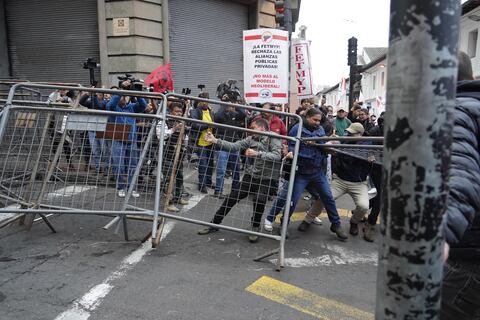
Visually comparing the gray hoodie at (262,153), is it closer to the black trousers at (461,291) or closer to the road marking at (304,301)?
the road marking at (304,301)

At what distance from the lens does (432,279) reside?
1123mm

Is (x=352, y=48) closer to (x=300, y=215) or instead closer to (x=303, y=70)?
(x=303, y=70)

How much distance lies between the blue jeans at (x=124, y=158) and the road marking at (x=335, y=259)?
6.34 ft

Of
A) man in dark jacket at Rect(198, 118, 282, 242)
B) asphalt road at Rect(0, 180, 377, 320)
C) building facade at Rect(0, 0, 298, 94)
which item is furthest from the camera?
building facade at Rect(0, 0, 298, 94)

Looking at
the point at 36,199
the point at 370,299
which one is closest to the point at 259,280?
the point at 370,299

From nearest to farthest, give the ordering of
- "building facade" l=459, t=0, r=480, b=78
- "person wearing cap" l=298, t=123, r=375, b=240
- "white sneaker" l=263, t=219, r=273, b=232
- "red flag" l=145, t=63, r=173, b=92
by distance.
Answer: "white sneaker" l=263, t=219, r=273, b=232 < "person wearing cap" l=298, t=123, r=375, b=240 < "red flag" l=145, t=63, r=173, b=92 < "building facade" l=459, t=0, r=480, b=78

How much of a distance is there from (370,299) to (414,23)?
9.94 ft

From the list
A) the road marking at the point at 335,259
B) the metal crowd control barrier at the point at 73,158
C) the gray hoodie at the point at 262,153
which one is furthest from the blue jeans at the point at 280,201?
the metal crowd control barrier at the point at 73,158

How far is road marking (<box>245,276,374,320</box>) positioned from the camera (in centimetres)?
322

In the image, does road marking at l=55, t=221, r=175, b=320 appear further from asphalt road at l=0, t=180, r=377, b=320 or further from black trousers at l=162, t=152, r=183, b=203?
black trousers at l=162, t=152, r=183, b=203

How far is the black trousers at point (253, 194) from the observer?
4750 millimetres

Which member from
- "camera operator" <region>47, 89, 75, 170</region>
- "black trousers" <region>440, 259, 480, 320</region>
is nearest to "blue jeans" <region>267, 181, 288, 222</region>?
"camera operator" <region>47, 89, 75, 170</region>

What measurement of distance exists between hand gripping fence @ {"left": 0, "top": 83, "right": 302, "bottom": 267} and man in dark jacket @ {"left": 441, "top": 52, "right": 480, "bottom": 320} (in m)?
2.45

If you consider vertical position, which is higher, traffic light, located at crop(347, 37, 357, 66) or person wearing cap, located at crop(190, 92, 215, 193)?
traffic light, located at crop(347, 37, 357, 66)
